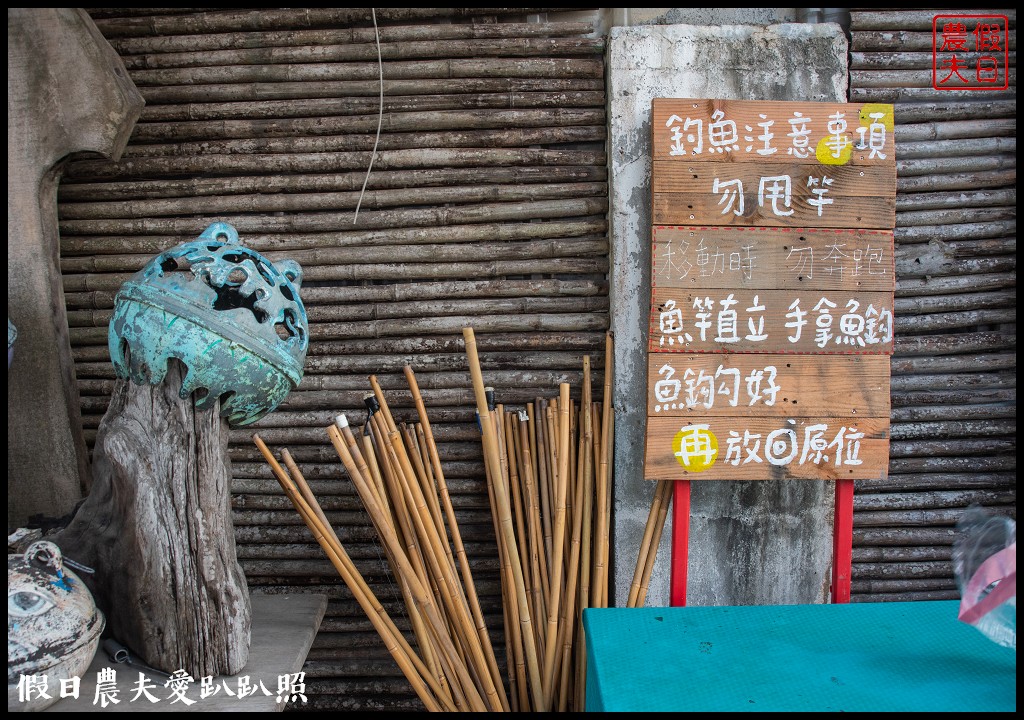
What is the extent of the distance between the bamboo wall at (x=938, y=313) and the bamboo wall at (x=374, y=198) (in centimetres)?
142

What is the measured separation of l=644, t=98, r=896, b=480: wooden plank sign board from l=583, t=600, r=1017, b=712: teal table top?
1.98 ft

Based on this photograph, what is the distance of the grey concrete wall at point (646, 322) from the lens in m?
3.21

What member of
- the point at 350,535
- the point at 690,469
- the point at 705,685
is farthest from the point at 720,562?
the point at 350,535

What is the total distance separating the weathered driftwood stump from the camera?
2.38 m

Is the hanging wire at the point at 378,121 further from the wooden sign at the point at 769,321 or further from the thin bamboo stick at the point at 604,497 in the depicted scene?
the wooden sign at the point at 769,321

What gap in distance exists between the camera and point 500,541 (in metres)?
3.08

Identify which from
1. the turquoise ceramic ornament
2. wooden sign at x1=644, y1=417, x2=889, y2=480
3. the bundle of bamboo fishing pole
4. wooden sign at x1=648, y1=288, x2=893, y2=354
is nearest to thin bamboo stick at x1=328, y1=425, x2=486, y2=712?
the bundle of bamboo fishing pole

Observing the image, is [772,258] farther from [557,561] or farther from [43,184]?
[43,184]

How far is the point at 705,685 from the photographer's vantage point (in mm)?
2141

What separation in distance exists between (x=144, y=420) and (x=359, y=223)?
4.58 ft

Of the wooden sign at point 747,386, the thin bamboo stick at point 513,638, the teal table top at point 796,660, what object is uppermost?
the wooden sign at point 747,386

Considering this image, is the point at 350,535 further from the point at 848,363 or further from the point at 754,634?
the point at 848,363

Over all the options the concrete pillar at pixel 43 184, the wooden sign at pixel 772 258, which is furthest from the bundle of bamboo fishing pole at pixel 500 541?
the concrete pillar at pixel 43 184

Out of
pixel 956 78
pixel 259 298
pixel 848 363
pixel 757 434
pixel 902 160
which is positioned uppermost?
pixel 956 78
